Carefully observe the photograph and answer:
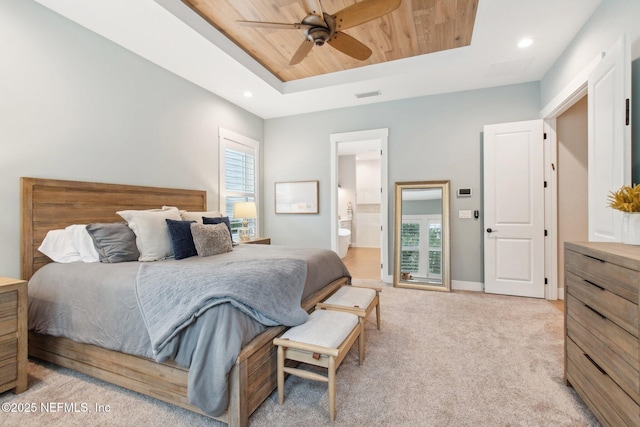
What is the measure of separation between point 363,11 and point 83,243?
2.87 metres

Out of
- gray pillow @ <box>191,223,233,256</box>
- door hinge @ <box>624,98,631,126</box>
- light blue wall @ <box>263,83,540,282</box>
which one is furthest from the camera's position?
light blue wall @ <box>263,83,540,282</box>

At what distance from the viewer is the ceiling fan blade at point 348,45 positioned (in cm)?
240

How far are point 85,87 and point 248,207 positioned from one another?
2240 millimetres

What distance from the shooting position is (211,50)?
9.94 feet

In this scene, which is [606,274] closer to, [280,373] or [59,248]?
[280,373]

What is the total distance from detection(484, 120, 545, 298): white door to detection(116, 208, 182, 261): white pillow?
3.91 metres

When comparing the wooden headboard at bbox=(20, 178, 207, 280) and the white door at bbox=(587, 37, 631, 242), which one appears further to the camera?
the wooden headboard at bbox=(20, 178, 207, 280)

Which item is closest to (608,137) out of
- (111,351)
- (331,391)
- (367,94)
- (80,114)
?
(331,391)

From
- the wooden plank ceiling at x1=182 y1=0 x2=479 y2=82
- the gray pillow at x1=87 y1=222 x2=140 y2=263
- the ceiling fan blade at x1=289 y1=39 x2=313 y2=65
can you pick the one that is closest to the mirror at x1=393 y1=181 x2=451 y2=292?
the wooden plank ceiling at x1=182 y1=0 x2=479 y2=82

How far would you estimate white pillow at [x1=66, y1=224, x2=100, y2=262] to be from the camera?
92.4 inches

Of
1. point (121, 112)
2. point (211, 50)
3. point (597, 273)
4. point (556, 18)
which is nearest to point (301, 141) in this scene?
point (211, 50)

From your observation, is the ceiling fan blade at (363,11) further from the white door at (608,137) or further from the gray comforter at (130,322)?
the gray comforter at (130,322)

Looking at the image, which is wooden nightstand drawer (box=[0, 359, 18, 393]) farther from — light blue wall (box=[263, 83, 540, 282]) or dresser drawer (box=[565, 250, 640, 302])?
light blue wall (box=[263, 83, 540, 282])

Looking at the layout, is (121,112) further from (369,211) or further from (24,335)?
(369,211)
